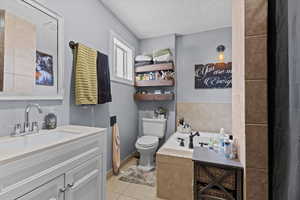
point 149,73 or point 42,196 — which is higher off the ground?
point 149,73

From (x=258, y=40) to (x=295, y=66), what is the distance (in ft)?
1.34

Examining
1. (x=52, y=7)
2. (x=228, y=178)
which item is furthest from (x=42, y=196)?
(x=52, y=7)

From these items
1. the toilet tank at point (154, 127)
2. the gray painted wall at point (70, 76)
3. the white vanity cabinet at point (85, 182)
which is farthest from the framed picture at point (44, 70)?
the toilet tank at point (154, 127)

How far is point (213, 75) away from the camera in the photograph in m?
2.67

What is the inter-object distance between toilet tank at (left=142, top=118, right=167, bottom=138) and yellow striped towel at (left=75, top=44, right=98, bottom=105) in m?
1.34

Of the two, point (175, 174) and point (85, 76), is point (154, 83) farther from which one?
point (175, 174)

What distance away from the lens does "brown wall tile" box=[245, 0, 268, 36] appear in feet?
2.70

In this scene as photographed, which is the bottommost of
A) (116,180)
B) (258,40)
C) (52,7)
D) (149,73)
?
(116,180)

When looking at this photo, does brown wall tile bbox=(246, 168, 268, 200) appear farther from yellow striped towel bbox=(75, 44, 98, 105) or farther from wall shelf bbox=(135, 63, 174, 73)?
wall shelf bbox=(135, 63, 174, 73)

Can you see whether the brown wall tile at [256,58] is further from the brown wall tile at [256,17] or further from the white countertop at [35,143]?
the white countertop at [35,143]

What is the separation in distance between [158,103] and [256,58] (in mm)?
2195

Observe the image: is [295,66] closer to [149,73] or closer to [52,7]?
[52,7]

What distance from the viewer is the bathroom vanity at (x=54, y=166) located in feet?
2.22

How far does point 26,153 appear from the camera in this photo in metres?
0.71
